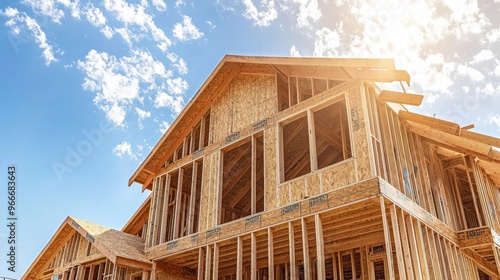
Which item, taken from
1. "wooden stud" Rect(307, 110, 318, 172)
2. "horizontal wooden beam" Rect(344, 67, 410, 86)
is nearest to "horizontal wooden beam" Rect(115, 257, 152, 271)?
"wooden stud" Rect(307, 110, 318, 172)

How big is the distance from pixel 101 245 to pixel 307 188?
8407 millimetres

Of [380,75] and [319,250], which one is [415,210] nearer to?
[319,250]

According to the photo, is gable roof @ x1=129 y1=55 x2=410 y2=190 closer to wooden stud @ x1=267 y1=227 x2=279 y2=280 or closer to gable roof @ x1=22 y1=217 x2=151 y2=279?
gable roof @ x1=22 y1=217 x2=151 y2=279

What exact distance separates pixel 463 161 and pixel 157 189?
39.1ft

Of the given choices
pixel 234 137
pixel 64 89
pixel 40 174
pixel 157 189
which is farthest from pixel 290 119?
pixel 64 89

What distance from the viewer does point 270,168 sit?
13203 mm

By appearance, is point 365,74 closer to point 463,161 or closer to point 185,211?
point 463,161

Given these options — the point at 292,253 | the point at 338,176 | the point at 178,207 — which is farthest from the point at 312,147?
the point at 178,207

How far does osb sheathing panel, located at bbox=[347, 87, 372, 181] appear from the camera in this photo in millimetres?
10828

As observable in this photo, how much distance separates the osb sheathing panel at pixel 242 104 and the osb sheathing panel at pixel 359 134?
308 cm

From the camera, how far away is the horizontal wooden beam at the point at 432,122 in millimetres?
12516

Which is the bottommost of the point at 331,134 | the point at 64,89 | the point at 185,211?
the point at 185,211

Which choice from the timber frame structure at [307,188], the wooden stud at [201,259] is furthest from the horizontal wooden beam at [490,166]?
the wooden stud at [201,259]

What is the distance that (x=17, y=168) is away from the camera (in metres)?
16.6
